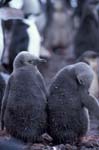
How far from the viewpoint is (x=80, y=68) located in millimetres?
3756

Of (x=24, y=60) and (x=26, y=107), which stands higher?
(x=24, y=60)

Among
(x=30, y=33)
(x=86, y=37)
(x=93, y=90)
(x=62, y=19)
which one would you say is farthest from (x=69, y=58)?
(x=93, y=90)

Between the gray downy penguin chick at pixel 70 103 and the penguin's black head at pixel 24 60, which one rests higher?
the penguin's black head at pixel 24 60

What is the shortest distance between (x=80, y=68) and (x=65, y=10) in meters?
8.48

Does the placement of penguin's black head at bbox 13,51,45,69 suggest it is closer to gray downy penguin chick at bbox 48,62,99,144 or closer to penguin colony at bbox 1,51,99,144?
penguin colony at bbox 1,51,99,144

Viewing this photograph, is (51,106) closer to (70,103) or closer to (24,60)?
(70,103)

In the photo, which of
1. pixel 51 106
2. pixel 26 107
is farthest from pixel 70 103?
pixel 26 107

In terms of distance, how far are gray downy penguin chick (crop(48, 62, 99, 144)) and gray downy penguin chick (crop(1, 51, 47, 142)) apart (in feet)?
0.21

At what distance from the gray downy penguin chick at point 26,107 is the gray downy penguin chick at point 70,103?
0.07 m

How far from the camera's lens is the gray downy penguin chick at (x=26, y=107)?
12.3 feet

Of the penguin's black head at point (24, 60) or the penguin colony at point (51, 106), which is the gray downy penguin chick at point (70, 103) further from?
the penguin's black head at point (24, 60)

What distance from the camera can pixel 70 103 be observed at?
376 centimetres

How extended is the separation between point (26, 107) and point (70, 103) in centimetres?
26

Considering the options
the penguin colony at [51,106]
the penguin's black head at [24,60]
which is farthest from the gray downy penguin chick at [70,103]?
the penguin's black head at [24,60]
